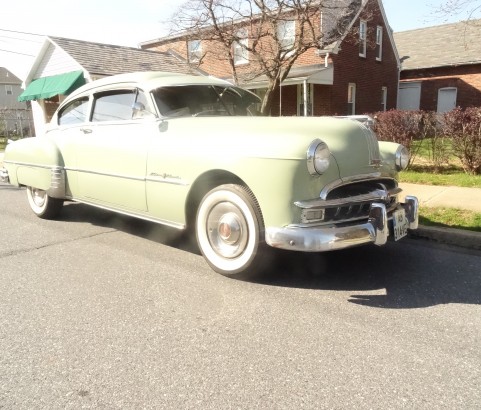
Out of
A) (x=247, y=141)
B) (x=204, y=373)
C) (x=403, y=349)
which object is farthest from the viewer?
(x=247, y=141)

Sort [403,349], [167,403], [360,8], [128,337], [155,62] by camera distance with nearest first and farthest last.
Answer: [167,403]
[403,349]
[128,337]
[360,8]
[155,62]

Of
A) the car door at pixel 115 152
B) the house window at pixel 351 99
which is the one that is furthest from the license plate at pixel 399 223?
the house window at pixel 351 99

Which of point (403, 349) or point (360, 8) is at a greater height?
point (360, 8)

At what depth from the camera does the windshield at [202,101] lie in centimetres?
445

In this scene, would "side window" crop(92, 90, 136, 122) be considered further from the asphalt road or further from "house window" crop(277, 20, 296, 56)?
"house window" crop(277, 20, 296, 56)

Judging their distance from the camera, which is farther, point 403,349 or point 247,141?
point 247,141

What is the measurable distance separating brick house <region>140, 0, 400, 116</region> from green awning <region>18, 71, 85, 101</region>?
14.8ft

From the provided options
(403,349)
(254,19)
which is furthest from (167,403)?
(254,19)

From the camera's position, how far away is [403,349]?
261 centimetres

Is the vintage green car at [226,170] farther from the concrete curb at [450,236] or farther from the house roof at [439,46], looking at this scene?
the house roof at [439,46]

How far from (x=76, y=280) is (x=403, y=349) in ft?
8.87

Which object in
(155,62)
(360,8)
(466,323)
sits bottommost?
(466,323)

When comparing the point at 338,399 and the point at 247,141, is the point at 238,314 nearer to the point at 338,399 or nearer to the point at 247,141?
the point at 338,399

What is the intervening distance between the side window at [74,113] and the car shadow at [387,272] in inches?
69.0
